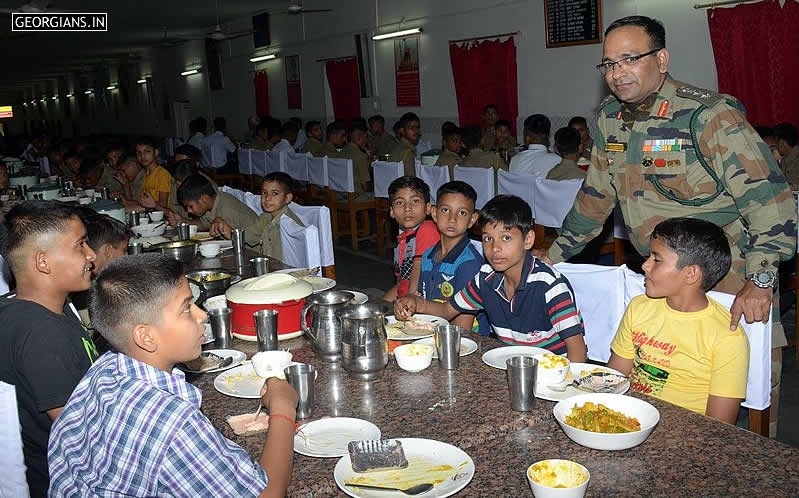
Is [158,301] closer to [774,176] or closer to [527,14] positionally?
[774,176]

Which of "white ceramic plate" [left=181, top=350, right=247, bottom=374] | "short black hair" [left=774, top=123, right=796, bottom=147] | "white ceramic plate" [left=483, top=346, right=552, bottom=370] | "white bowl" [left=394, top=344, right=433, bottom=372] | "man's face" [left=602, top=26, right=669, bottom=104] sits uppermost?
"man's face" [left=602, top=26, right=669, bottom=104]

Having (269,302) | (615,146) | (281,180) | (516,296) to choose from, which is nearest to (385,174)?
(281,180)

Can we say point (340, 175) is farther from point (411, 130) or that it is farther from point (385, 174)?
point (411, 130)

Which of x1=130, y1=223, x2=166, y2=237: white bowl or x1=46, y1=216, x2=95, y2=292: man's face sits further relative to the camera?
x1=130, y1=223, x2=166, y2=237: white bowl

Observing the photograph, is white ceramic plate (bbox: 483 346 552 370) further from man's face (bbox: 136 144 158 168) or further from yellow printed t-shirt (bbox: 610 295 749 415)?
man's face (bbox: 136 144 158 168)

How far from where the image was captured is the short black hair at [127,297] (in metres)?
1.31

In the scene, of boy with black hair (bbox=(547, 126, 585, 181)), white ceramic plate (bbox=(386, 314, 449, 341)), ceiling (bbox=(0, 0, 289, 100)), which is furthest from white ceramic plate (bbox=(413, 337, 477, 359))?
ceiling (bbox=(0, 0, 289, 100))

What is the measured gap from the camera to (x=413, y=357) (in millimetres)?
1747

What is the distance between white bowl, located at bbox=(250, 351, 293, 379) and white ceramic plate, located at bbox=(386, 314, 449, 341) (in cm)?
36

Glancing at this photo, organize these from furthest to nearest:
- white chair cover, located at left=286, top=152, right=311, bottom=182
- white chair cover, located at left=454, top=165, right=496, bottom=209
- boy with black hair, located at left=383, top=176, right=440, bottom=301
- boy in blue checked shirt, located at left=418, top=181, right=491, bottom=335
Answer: white chair cover, located at left=286, top=152, right=311, bottom=182
white chair cover, located at left=454, top=165, right=496, bottom=209
boy with black hair, located at left=383, top=176, right=440, bottom=301
boy in blue checked shirt, located at left=418, top=181, right=491, bottom=335

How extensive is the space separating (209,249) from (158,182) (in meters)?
2.52

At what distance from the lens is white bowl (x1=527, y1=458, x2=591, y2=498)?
112cm

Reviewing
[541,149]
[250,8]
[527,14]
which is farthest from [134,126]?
[541,149]

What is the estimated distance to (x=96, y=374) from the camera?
126 cm
